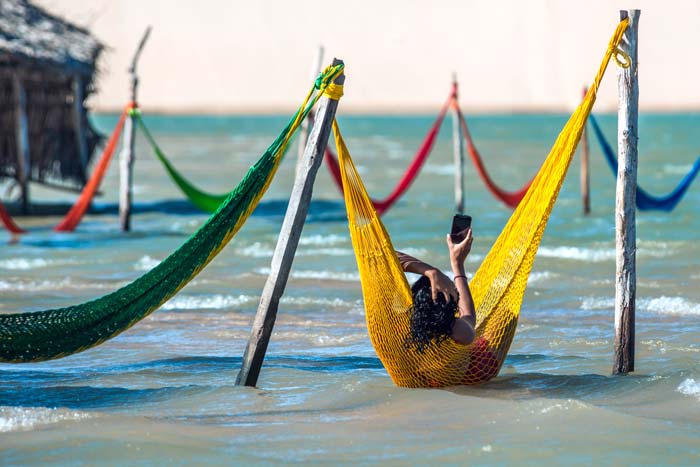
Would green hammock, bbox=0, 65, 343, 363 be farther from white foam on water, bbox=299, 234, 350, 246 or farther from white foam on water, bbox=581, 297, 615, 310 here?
white foam on water, bbox=299, 234, 350, 246

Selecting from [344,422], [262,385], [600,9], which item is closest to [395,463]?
[344,422]

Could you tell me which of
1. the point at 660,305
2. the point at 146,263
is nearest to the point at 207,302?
the point at 146,263

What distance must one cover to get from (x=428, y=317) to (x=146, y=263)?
5.97 metres

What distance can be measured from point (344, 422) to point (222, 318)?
10.2 ft

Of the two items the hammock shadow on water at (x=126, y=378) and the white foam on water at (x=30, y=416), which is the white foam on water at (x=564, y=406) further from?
the white foam on water at (x=30, y=416)

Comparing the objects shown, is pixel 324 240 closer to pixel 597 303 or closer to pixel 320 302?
Result: pixel 320 302

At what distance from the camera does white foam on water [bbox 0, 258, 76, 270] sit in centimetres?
1038

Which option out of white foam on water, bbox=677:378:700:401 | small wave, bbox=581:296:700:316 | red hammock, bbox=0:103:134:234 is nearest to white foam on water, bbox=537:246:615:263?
small wave, bbox=581:296:700:316

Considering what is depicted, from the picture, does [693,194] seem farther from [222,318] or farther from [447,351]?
[447,351]

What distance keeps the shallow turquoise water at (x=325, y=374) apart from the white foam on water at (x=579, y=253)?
0.03 m

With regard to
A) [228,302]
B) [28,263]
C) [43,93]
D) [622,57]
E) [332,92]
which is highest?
[622,57]

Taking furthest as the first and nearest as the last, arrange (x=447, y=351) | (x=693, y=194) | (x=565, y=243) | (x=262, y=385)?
(x=693, y=194)
(x=565, y=243)
(x=262, y=385)
(x=447, y=351)

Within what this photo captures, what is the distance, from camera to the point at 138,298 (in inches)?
210

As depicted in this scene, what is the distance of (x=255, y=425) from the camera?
16.4 ft
